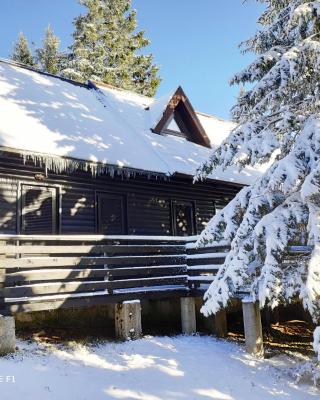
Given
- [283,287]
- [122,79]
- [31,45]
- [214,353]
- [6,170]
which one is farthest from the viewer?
[31,45]

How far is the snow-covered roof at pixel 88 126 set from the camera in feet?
35.8

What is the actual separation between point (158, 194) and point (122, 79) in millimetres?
19601

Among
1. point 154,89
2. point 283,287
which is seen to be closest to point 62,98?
point 283,287

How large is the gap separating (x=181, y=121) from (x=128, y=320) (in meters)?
9.50

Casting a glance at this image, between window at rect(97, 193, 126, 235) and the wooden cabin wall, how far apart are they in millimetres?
176

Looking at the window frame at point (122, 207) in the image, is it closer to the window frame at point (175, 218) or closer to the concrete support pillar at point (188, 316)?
the window frame at point (175, 218)

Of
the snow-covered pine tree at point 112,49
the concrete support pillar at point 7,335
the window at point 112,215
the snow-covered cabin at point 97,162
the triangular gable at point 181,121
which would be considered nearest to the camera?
Result: the concrete support pillar at point 7,335

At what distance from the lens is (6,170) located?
10.4 m

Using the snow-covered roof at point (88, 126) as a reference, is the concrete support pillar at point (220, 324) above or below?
below

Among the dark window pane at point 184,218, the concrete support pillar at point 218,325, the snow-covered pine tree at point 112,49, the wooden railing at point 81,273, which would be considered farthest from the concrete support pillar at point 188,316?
the snow-covered pine tree at point 112,49

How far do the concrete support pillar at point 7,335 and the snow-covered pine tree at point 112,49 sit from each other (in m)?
24.4

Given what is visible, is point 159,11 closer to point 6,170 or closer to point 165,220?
point 165,220

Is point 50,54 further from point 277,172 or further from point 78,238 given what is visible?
point 277,172

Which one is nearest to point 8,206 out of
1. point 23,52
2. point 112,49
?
point 112,49
